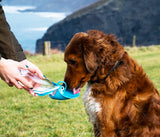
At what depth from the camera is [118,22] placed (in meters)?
56.4

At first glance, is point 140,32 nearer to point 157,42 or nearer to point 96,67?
point 157,42

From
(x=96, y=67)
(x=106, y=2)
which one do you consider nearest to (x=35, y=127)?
(x=96, y=67)

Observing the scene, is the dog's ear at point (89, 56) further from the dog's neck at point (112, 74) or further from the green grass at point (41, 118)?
the green grass at point (41, 118)

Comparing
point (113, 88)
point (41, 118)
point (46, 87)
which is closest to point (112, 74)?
point (113, 88)

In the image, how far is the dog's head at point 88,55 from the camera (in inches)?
117

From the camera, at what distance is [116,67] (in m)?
2.96

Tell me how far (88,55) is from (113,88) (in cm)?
51

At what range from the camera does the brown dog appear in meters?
2.84

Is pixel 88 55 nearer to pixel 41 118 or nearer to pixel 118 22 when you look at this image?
pixel 41 118

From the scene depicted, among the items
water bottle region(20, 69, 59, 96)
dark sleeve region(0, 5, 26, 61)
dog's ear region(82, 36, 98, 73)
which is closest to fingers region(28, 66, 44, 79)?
water bottle region(20, 69, 59, 96)

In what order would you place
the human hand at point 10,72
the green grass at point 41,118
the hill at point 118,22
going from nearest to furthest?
the human hand at point 10,72 → the green grass at point 41,118 → the hill at point 118,22

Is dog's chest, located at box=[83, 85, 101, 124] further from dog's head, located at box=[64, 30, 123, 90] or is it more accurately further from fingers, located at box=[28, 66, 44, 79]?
fingers, located at box=[28, 66, 44, 79]

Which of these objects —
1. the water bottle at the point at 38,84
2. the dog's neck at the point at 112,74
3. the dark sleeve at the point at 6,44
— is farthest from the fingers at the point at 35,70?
the dog's neck at the point at 112,74

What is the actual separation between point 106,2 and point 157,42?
1571cm
